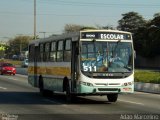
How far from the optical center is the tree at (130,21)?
128m

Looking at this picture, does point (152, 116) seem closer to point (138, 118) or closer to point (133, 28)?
point (138, 118)

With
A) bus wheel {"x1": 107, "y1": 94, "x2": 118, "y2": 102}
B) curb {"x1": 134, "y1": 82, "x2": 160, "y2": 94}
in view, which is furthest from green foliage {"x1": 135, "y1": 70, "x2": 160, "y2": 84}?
bus wheel {"x1": 107, "y1": 94, "x2": 118, "y2": 102}

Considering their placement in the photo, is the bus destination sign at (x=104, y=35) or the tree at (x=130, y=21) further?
the tree at (x=130, y=21)

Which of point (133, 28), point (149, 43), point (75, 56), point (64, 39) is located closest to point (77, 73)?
point (75, 56)

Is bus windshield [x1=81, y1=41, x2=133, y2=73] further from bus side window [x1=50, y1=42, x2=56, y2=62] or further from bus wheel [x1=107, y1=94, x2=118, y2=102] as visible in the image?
bus side window [x1=50, y1=42, x2=56, y2=62]

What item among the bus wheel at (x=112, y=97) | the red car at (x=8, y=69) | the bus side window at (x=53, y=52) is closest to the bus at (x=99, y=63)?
the bus wheel at (x=112, y=97)

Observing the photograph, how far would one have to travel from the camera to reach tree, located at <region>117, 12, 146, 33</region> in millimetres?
128125

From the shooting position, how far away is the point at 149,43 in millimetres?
101500

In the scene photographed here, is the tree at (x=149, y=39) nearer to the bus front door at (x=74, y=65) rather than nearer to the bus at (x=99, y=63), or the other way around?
the bus at (x=99, y=63)

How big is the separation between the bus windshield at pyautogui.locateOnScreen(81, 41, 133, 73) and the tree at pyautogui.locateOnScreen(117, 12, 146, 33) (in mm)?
107350

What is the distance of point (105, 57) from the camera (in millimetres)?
20094

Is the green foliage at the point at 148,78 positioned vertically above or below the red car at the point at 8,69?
above

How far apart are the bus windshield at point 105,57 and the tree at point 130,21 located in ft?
352

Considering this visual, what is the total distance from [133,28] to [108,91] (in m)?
109
